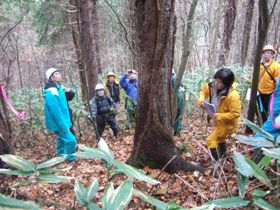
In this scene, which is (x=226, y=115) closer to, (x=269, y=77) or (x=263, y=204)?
(x=269, y=77)

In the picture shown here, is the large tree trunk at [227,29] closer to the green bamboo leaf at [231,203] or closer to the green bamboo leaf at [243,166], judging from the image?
the green bamboo leaf at [243,166]

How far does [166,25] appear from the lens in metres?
3.39

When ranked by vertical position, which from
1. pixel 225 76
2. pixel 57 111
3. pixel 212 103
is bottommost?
pixel 57 111

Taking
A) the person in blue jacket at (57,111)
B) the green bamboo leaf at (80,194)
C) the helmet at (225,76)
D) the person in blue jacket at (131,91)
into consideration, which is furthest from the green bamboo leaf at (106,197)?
the person in blue jacket at (131,91)

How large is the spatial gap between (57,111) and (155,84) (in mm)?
2280

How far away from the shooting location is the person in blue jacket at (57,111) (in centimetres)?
510

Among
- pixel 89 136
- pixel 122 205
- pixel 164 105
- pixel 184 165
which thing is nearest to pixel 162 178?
pixel 184 165

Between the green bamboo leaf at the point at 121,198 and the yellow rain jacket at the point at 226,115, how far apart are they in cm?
285

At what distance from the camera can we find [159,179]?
12.1ft

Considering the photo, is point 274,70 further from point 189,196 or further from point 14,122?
point 14,122

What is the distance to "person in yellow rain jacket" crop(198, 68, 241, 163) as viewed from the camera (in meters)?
3.69

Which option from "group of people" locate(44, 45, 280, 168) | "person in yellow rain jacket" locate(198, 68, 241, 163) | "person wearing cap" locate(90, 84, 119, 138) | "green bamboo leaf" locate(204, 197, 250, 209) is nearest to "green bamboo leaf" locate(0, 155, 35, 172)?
"green bamboo leaf" locate(204, 197, 250, 209)

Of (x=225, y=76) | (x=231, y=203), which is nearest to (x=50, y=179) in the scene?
(x=231, y=203)

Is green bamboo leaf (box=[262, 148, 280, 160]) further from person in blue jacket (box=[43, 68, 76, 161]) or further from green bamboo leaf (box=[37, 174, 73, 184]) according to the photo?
person in blue jacket (box=[43, 68, 76, 161])
